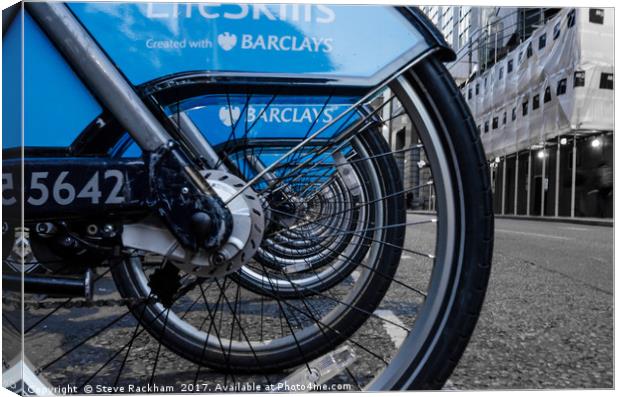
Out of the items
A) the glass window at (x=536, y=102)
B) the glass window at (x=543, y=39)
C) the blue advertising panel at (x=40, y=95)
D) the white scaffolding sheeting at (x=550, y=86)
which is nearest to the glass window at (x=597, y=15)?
the white scaffolding sheeting at (x=550, y=86)

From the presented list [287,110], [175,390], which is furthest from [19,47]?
[175,390]

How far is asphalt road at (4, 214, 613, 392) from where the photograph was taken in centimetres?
101

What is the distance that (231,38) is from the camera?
0.90m

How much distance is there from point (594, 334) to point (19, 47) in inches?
53.0

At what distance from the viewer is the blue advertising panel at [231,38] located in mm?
827

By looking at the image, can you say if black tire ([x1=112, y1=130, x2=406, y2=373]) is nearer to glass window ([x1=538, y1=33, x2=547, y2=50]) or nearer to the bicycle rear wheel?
the bicycle rear wheel

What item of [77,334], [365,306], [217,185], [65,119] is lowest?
[77,334]

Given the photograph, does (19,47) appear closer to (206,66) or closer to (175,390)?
(206,66)

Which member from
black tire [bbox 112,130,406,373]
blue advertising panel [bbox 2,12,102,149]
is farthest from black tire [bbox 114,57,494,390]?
blue advertising panel [bbox 2,12,102,149]

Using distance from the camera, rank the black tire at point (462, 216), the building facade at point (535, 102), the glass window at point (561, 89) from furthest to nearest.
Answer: the glass window at point (561, 89) → the building facade at point (535, 102) → the black tire at point (462, 216)

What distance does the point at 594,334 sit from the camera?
123 centimetres

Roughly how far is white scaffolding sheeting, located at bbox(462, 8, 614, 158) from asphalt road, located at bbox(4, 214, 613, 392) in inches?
9.1

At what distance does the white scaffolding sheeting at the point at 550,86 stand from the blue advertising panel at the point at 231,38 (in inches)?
9.0

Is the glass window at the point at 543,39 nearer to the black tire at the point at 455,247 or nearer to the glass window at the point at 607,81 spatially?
the glass window at the point at 607,81
